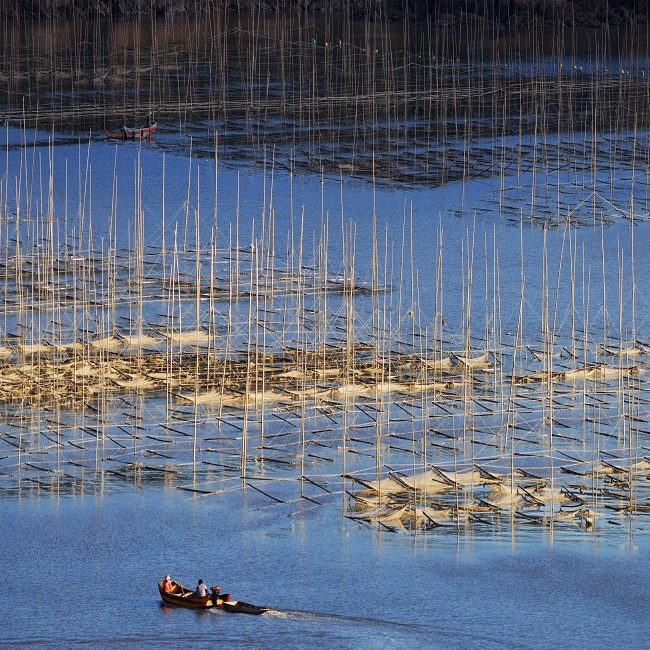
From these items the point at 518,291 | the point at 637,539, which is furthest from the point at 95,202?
the point at 637,539

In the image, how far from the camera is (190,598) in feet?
65.4

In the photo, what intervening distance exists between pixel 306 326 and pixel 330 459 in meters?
6.15

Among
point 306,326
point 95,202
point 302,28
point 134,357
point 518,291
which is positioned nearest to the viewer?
point 134,357

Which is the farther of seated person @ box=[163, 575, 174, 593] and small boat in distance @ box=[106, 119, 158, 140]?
small boat in distance @ box=[106, 119, 158, 140]

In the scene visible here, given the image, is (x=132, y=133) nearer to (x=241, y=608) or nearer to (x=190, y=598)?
(x=190, y=598)

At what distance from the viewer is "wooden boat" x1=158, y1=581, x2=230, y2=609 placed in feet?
65.2

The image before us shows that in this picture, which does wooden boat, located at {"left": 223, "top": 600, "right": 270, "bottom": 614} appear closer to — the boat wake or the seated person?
the boat wake

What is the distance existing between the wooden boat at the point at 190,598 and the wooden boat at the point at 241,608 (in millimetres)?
92

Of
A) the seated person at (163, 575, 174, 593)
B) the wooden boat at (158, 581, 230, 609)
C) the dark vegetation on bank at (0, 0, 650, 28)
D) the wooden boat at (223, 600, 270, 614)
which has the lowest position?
the wooden boat at (223, 600, 270, 614)

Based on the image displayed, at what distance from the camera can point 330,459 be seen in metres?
→ 24.4

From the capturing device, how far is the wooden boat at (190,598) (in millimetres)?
19875

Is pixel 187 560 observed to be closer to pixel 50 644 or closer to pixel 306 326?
pixel 50 644

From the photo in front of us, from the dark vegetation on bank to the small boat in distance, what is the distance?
1966cm

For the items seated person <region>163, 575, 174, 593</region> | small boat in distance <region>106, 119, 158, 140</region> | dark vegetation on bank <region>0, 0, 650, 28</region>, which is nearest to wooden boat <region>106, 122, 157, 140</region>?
small boat in distance <region>106, 119, 158, 140</region>
